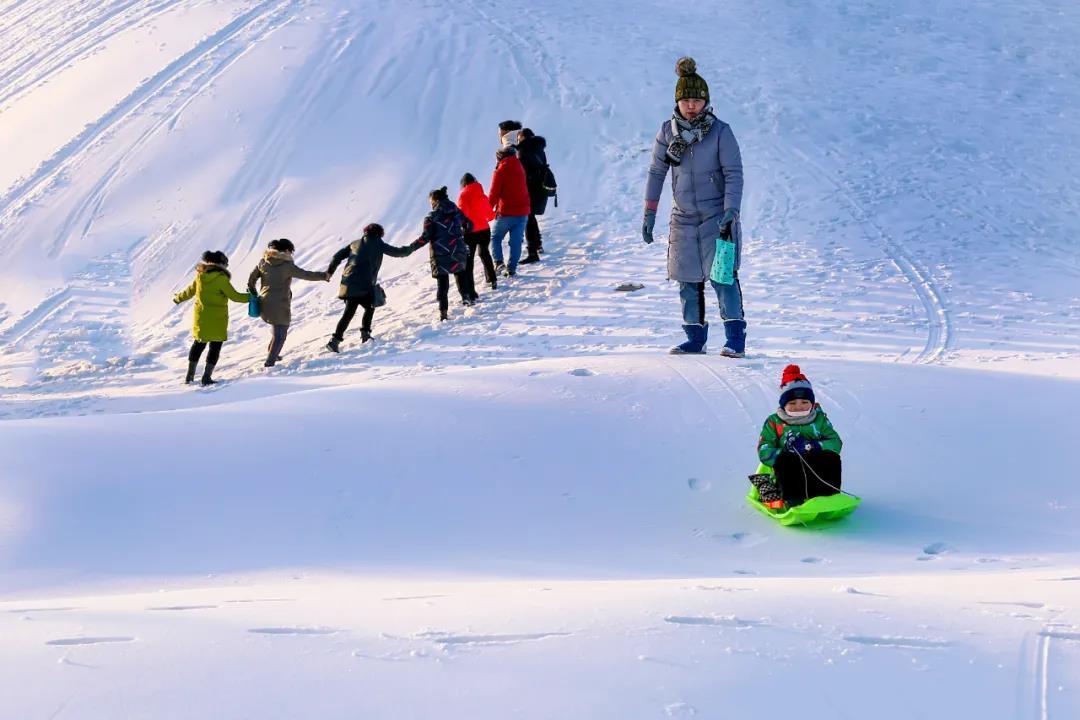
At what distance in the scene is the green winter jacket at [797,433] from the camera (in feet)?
19.7

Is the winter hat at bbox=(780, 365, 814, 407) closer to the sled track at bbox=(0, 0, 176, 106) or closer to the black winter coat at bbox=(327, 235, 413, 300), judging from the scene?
the black winter coat at bbox=(327, 235, 413, 300)

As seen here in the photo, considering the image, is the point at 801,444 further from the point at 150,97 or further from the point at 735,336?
the point at 150,97

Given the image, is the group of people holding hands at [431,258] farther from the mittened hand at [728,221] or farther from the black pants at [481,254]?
the mittened hand at [728,221]

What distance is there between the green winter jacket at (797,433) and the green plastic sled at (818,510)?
0.89 ft

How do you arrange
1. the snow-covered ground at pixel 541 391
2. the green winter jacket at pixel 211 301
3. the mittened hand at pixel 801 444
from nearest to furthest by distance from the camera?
the snow-covered ground at pixel 541 391 → the mittened hand at pixel 801 444 → the green winter jacket at pixel 211 301

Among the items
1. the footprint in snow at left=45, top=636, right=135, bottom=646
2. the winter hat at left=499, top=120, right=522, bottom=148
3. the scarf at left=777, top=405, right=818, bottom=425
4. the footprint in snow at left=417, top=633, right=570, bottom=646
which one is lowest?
the footprint in snow at left=417, top=633, right=570, bottom=646

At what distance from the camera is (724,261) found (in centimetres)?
779

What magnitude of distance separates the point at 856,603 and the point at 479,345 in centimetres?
792

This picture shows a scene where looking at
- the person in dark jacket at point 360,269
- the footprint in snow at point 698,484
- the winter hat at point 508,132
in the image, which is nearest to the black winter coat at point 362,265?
the person in dark jacket at point 360,269

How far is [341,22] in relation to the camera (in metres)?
20.4

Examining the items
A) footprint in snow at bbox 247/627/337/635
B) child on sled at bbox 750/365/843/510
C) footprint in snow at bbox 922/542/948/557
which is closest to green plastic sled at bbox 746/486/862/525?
child on sled at bbox 750/365/843/510

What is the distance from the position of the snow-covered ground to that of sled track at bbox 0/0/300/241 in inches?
2.9

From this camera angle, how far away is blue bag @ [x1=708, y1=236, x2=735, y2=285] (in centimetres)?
777

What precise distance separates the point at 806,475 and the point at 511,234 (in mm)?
8195
